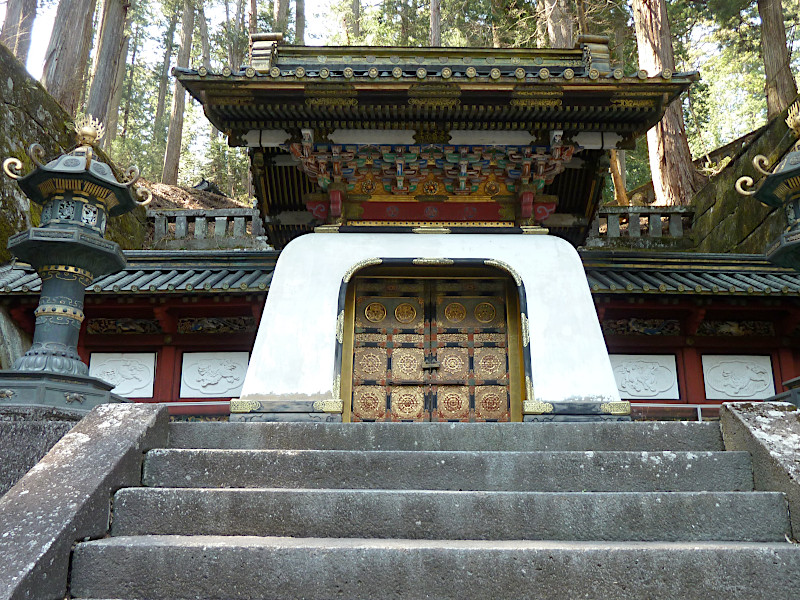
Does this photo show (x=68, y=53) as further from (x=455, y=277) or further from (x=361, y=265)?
(x=455, y=277)

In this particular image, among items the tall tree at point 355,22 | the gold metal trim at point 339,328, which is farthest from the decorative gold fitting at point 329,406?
the tall tree at point 355,22

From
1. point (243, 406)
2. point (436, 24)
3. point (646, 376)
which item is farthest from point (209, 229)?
point (436, 24)

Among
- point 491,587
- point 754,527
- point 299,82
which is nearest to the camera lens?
point 491,587

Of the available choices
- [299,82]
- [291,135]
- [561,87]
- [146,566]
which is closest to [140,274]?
[291,135]

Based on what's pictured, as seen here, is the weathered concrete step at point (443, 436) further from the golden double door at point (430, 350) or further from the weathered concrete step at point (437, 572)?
the golden double door at point (430, 350)

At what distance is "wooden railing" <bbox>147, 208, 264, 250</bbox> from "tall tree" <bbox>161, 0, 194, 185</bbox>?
29.7ft

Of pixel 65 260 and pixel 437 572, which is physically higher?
pixel 65 260

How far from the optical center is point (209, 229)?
1231 centimetres

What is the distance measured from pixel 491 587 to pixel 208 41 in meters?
25.5

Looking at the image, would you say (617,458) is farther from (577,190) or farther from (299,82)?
(577,190)

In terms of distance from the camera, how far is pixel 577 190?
866 centimetres

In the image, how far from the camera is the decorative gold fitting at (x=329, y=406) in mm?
6395

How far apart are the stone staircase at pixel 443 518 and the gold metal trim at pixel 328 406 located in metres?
2.50

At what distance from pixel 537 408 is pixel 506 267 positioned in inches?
65.8
